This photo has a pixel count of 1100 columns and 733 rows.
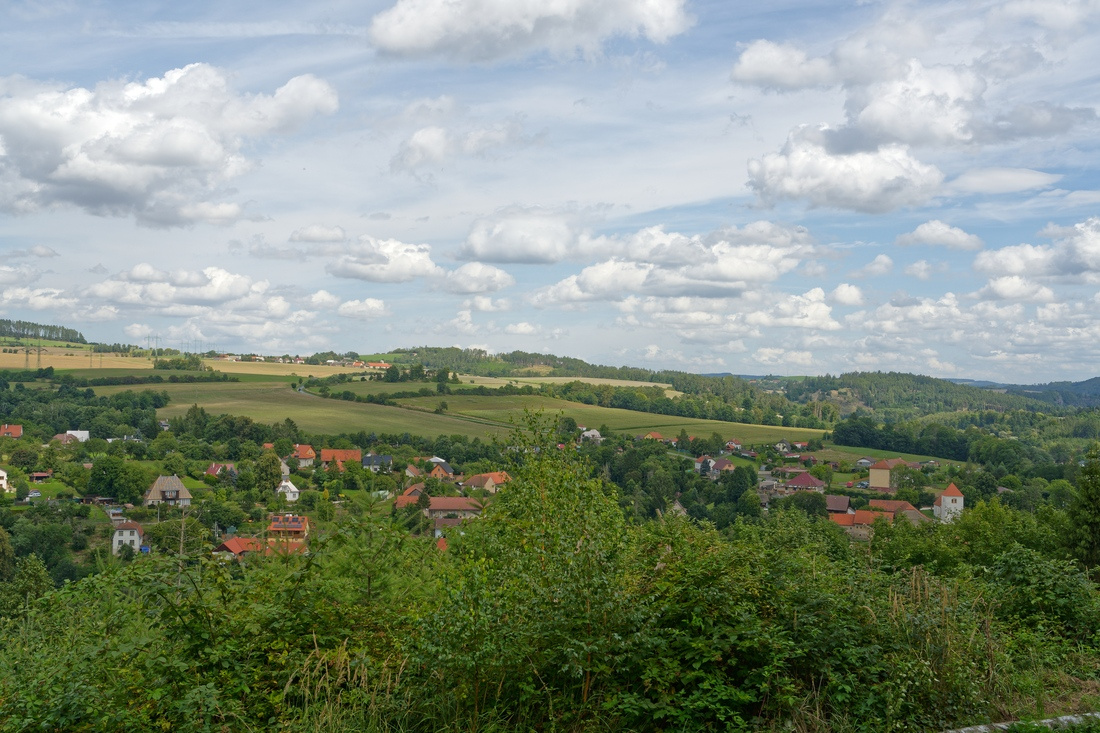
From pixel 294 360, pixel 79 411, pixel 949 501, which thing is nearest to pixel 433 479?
pixel 949 501

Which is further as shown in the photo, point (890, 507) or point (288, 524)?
point (890, 507)

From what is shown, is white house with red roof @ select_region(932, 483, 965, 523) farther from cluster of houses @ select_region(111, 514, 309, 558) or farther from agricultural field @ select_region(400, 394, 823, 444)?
cluster of houses @ select_region(111, 514, 309, 558)

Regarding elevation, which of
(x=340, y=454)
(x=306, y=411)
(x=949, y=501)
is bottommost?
(x=949, y=501)

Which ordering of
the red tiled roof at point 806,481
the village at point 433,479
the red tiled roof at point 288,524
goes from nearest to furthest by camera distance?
the red tiled roof at point 288,524, the village at point 433,479, the red tiled roof at point 806,481

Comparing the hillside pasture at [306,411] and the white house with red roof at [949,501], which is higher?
the hillside pasture at [306,411]

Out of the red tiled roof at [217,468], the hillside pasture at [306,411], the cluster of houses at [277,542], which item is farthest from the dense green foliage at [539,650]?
the hillside pasture at [306,411]

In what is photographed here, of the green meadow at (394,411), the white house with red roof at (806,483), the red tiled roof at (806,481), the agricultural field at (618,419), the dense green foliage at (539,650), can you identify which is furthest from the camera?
the agricultural field at (618,419)

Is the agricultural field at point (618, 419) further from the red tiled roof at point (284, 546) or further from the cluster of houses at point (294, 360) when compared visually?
the red tiled roof at point (284, 546)

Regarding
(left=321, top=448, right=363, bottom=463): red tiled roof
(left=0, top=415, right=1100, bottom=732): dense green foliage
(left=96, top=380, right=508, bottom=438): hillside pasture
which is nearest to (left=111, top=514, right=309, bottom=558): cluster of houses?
(left=0, top=415, right=1100, bottom=732): dense green foliage

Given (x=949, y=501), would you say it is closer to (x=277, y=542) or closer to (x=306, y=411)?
(x=277, y=542)

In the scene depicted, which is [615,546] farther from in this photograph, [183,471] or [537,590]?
[183,471]

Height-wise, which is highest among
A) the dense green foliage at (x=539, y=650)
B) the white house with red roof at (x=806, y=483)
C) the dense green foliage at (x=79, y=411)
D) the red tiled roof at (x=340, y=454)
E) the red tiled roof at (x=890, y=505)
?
the dense green foliage at (x=539, y=650)

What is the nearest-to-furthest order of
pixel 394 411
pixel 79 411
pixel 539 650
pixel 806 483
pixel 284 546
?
pixel 539 650 → pixel 284 546 → pixel 806 483 → pixel 79 411 → pixel 394 411

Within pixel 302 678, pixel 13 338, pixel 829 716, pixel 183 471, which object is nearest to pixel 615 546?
pixel 829 716
